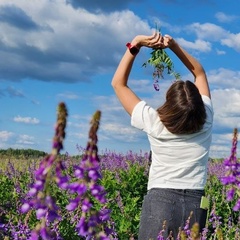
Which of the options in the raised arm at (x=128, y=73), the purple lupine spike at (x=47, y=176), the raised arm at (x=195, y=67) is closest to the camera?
the purple lupine spike at (x=47, y=176)

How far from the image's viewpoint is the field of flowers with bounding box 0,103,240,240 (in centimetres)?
181

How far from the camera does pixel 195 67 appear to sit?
4594 millimetres

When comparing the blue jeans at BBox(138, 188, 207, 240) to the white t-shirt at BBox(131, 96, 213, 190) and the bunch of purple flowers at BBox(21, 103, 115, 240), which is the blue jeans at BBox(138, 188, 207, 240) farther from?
the bunch of purple flowers at BBox(21, 103, 115, 240)

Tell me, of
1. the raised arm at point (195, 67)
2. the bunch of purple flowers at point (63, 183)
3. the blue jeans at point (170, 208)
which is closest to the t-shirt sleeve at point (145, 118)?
the blue jeans at point (170, 208)

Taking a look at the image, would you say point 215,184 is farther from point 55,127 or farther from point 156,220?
point 55,127

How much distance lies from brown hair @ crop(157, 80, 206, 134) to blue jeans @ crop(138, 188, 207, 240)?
426 mm

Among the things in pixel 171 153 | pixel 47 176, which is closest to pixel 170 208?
pixel 171 153

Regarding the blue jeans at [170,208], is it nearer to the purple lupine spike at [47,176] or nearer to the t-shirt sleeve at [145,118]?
the t-shirt sleeve at [145,118]

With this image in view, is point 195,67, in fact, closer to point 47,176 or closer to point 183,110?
point 183,110

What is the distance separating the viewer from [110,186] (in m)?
8.14

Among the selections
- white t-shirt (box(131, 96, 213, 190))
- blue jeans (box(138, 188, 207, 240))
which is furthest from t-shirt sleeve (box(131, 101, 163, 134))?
blue jeans (box(138, 188, 207, 240))

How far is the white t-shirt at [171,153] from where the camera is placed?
3.81m

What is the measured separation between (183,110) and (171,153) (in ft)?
1.07

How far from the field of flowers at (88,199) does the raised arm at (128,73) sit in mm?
800
